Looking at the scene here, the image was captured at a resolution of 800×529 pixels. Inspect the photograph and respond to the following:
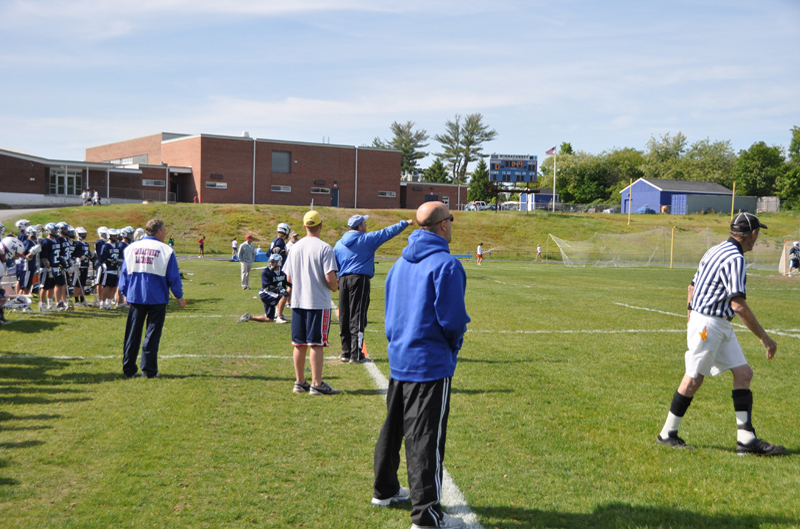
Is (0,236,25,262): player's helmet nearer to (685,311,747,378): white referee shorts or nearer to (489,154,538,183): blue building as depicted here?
(685,311,747,378): white referee shorts

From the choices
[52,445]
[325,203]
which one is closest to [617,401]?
[52,445]

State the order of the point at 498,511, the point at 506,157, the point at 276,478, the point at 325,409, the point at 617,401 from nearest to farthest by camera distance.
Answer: the point at 498,511, the point at 276,478, the point at 325,409, the point at 617,401, the point at 506,157

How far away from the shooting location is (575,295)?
64.5 feet

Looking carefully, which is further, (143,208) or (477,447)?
(143,208)

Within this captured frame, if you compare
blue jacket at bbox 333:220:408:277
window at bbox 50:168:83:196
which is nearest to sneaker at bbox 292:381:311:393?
blue jacket at bbox 333:220:408:277

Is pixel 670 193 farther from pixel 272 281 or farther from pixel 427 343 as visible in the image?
pixel 427 343

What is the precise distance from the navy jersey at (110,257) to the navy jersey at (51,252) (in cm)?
93

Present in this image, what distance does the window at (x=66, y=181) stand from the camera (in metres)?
58.5

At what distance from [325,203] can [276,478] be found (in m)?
64.5

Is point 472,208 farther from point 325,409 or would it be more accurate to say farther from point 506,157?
point 325,409

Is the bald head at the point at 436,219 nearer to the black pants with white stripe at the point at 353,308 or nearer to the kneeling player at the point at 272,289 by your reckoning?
the black pants with white stripe at the point at 353,308

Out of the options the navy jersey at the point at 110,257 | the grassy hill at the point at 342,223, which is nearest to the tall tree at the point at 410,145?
the grassy hill at the point at 342,223

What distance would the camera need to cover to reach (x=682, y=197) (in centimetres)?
8375

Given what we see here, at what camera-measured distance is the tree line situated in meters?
96.6
